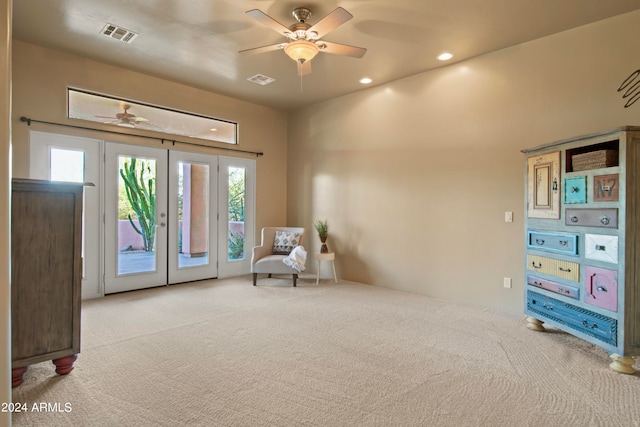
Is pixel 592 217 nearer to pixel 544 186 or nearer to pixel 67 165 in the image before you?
pixel 544 186

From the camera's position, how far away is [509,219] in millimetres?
3842

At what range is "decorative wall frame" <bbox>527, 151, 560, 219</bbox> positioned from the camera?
9.69 feet

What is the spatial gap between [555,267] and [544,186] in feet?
2.46

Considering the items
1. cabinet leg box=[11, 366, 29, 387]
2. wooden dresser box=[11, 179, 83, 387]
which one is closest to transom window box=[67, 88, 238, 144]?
wooden dresser box=[11, 179, 83, 387]

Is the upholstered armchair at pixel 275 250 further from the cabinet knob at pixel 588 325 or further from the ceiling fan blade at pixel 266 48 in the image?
the cabinet knob at pixel 588 325

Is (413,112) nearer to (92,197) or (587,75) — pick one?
(587,75)

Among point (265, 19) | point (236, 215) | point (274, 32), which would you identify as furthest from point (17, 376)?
point (236, 215)

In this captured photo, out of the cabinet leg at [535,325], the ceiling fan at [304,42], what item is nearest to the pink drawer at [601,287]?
the cabinet leg at [535,325]

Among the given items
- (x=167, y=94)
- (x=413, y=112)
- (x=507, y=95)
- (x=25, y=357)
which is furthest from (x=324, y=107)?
(x=25, y=357)

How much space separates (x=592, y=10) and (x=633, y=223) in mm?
2103

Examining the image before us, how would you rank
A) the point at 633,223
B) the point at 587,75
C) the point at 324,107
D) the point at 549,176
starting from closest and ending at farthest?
the point at 633,223
the point at 549,176
the point at 587,75
the point at 324,107

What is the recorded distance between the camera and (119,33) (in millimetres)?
3545

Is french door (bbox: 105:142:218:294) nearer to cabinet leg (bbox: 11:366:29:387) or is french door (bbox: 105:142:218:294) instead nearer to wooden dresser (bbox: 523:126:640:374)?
cabinet leg (bbox: 11:366:29:387)

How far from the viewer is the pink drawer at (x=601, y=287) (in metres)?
2.45
